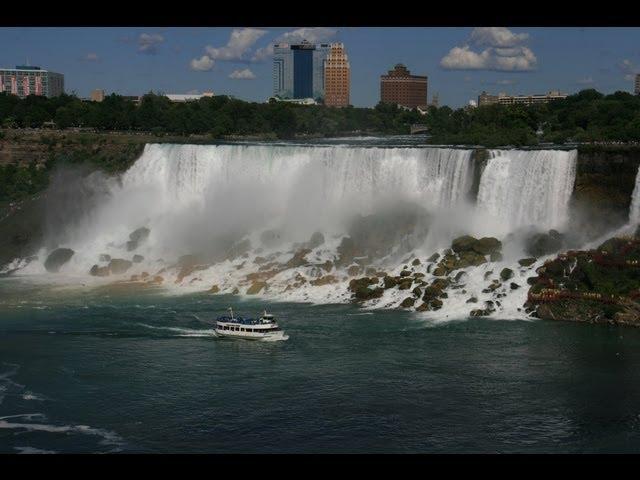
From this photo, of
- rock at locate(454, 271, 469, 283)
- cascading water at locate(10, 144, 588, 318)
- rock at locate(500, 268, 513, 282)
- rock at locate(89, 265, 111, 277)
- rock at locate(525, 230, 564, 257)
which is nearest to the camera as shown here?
rock at locate(500, 268, 513, 282)

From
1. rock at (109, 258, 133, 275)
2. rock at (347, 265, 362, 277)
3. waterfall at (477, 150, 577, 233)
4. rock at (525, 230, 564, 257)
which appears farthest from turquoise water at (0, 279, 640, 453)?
rock at (109, 258, 133, 275)

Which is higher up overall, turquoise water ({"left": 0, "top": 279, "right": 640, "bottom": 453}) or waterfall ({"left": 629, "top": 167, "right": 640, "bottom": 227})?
waterfall ({"left": 629, "top": 167, "right": 640, "bottom": 227})

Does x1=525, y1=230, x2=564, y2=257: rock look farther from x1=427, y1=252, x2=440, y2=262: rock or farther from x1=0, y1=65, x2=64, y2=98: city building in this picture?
x1=0, y1=65, x2=64, y2=98: city building

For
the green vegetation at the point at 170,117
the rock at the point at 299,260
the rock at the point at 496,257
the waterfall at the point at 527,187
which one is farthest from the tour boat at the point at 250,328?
the green vegetation at the point at 170,117

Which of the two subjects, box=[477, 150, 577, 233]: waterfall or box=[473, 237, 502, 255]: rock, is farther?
box=[477, 150, 577, 233]: waterfall

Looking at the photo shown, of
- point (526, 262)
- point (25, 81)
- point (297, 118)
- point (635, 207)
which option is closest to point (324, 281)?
point (526, 262)
